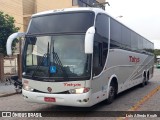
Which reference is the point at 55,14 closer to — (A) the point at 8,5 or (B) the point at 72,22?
(B) the point at 72,22

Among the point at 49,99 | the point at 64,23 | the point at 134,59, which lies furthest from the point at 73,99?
the point at 134,59

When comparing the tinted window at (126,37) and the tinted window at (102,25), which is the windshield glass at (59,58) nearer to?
the tinted window at (102,25)

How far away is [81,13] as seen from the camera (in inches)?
348

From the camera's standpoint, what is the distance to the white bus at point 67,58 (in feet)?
26.8

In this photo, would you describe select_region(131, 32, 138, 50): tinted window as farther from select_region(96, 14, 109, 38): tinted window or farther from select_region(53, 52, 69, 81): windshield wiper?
select_region(53, 52, 69, 81): windshield wiper

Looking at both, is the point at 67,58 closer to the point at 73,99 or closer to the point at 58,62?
the point at 58,62

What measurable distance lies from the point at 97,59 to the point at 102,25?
1.42 m

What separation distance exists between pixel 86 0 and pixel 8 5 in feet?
42.0

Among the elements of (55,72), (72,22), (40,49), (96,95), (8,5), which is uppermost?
(8,5)

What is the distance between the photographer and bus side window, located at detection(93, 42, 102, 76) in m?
8.64

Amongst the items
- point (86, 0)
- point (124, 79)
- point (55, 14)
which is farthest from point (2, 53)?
point (86, 0)

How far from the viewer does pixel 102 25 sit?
9.65 metres

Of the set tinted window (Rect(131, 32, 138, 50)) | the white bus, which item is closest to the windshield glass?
the white bus

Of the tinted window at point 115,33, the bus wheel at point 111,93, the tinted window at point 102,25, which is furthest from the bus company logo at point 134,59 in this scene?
the tinted window at point 102,25
